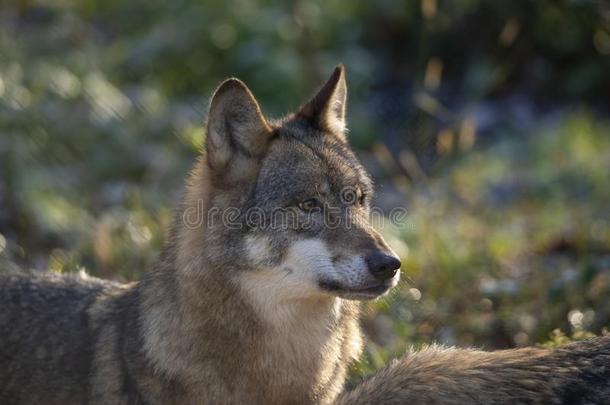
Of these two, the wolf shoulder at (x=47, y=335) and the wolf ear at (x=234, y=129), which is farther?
the wolf shoulder at (x=47, y=335)

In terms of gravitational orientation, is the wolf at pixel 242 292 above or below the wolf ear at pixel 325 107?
below

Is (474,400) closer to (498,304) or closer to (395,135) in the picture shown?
(498,304)

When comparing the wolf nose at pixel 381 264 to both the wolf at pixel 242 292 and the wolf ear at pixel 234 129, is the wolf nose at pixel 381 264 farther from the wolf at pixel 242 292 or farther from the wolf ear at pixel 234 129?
the wolf ear at pixel 234 129

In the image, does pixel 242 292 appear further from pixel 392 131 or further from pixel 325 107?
pixel 392 131

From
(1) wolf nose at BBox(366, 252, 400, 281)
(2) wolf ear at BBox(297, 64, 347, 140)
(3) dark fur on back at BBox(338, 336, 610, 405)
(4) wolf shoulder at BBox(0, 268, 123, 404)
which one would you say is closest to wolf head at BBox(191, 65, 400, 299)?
(1) wolf nose at BBox(366, 252, 400, 281)

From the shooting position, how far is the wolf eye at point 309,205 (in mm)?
5008

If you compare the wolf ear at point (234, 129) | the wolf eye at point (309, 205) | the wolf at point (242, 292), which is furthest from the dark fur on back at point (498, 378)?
the wolf ear at point (234, 129)

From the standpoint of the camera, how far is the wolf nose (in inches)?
187

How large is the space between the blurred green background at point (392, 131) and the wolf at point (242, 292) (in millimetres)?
938

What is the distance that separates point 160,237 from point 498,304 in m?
2.81

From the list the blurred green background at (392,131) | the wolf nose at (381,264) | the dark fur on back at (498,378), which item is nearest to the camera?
the dark fur on back at (498,378)

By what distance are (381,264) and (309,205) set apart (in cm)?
52

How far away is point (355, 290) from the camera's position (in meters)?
4.81

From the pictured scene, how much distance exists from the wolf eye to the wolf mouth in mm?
416
